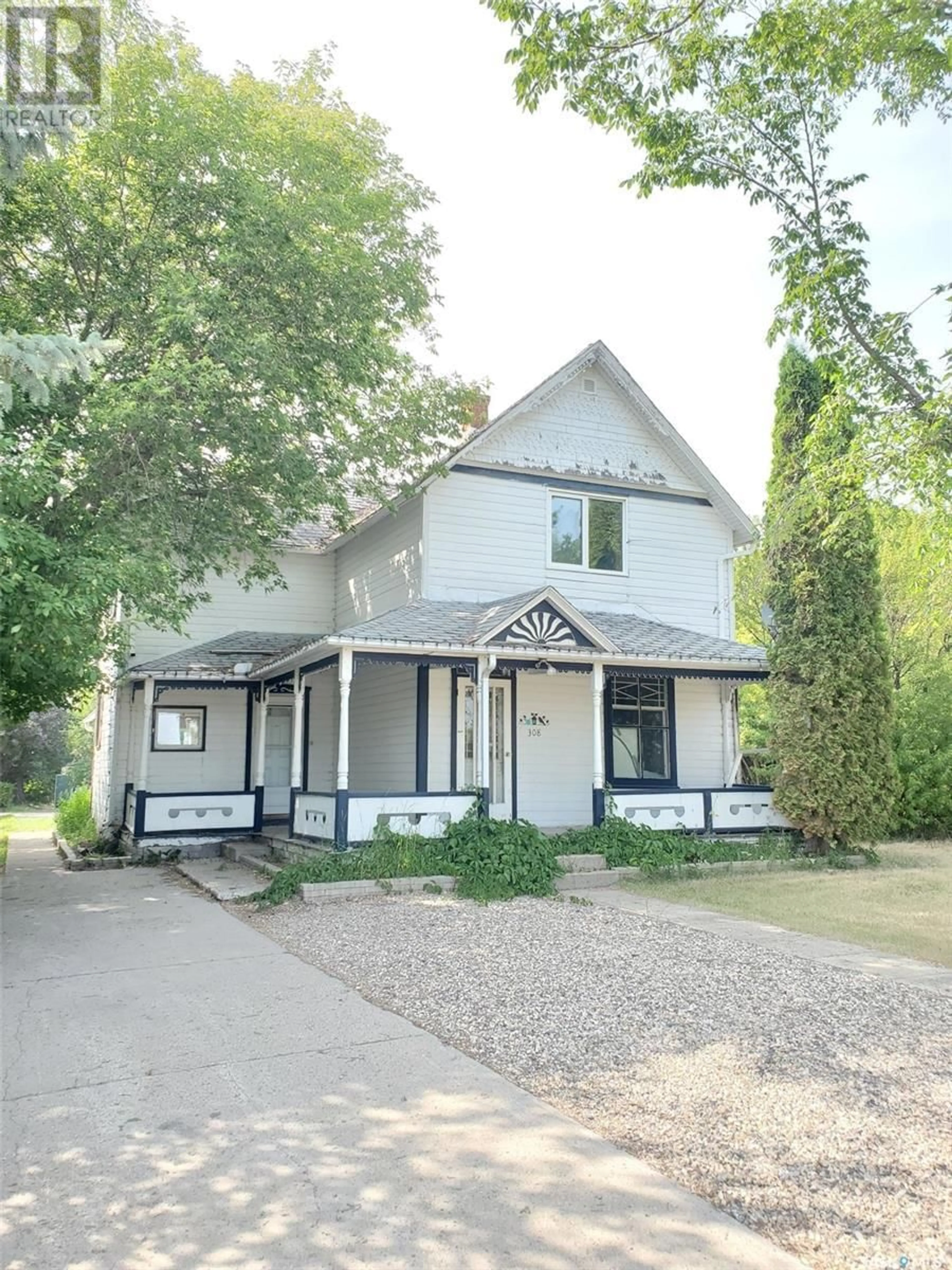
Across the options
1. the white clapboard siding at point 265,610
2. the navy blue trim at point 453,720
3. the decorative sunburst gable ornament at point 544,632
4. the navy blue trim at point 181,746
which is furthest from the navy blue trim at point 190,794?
the decorative sunburst gable ornament at point 544,632

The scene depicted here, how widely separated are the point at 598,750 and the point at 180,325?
26.8ft

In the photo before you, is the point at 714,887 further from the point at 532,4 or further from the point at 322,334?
the point at 532,4

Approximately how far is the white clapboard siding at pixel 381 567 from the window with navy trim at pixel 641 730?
4049mm

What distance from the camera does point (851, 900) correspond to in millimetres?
10539

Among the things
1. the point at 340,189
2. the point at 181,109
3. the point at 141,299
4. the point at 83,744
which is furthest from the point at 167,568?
the point at 83,744

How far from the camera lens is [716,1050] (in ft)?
16.8

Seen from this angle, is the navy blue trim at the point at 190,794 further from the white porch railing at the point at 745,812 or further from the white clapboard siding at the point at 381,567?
the white porch railing at the point at 745,812

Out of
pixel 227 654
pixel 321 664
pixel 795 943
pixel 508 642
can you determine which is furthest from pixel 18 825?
pixel 795 943

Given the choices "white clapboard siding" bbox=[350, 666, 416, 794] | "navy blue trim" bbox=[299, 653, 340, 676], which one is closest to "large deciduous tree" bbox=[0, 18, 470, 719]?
"navy blue trim" bbox=[299, 653, 340, 676]

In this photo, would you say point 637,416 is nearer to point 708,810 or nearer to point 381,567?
point 381,567

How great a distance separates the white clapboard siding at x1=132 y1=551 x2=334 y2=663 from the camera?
16938 mm

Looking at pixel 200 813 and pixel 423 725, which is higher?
pixel 423 725

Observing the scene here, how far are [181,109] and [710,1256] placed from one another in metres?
12.7

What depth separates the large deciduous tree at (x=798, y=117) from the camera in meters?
8.06
